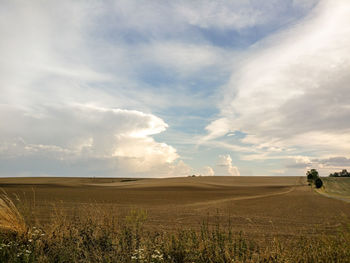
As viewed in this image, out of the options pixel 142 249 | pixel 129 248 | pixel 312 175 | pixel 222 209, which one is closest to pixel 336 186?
pixel 312 175

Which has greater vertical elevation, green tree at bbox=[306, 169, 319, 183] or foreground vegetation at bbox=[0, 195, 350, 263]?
green tree at bbox=[306, 169, 319, 183]

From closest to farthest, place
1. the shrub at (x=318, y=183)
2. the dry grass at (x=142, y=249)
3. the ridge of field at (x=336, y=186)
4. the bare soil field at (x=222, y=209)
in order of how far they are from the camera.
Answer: the dry grass at (x=142, y=249), the bare soil field at (x=222, y=209), the ridge of field at (x=336, y=186), the shrub at (x=318, y=183)

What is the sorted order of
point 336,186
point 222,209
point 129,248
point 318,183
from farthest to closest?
point 336,186
point 318,183
point 222,209
point 129,248

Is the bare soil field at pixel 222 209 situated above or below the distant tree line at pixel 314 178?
below

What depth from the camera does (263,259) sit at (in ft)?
22.7

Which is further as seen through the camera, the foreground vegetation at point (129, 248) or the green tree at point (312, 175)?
the green tree at point (312, 175)

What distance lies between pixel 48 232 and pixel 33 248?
4.32 feet

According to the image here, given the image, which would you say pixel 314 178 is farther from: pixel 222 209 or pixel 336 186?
pixel 222 209

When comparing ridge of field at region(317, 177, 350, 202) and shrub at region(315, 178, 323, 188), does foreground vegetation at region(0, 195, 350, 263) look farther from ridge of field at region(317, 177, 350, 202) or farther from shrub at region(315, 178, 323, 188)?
shrub at region(315, 178, 323, 188)

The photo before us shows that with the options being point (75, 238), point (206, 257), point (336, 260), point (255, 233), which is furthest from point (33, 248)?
point (255, 233)

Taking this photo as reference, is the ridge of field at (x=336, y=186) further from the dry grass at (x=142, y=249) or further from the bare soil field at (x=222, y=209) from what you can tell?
the dry grass at (x=142, y=249)

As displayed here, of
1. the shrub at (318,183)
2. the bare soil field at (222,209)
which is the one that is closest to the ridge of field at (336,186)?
the shrub at (318,183)

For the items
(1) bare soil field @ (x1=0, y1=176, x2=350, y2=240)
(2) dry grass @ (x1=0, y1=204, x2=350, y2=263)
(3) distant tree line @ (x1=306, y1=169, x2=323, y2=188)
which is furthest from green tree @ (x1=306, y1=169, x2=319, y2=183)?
(2) dry grass @ (x1=0, y1=204, x2=350, y2=263)

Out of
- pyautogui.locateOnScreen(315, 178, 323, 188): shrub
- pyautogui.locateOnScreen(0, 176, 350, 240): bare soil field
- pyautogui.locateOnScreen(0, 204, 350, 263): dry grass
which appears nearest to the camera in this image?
pyautogui.locateOnScreen(0, 204, 350, 263): dry grass
